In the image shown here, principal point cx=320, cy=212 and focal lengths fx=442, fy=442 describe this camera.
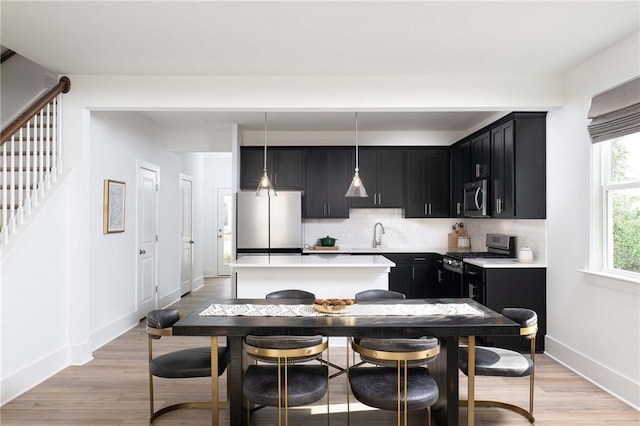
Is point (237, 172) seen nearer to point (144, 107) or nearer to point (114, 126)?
point (114, 126)

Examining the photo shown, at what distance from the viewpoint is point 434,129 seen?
6.77 meters

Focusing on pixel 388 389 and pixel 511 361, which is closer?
pixel 388 389

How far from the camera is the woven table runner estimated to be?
9.73 feet

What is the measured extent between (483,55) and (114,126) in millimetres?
3982

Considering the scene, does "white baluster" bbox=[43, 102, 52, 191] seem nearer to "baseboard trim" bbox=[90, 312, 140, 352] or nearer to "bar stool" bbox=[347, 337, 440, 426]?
"baseboard trim" bbox=[90, 312, 140, 352]

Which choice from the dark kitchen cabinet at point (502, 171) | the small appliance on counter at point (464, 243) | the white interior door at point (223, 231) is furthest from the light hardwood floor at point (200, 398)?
the white interior door at point (223, 231)

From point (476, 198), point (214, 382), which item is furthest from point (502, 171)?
point (214, 382)

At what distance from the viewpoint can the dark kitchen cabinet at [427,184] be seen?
6.79 meters

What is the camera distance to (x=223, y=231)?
1043 centimetres

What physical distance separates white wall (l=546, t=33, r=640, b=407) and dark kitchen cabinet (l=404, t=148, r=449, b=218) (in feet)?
7.65

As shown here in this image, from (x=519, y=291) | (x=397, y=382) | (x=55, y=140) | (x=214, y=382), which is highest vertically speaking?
(x=55, y=140)

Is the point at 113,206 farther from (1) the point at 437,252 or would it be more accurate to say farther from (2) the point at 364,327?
(1) the point at 437,252

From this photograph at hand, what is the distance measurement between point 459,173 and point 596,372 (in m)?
3.34

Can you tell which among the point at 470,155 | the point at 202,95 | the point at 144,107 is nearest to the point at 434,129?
the point at 470,155
